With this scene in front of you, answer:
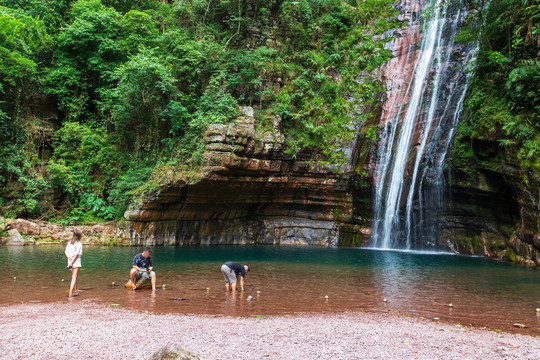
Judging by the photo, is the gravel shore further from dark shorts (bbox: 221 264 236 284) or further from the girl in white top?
dark shorts (bbox: 221 264 236 284)

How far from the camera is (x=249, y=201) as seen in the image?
2470 cm

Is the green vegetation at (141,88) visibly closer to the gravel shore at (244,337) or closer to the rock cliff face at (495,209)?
the rock cliff face at (495,209)

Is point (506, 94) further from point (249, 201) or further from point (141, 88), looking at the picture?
point (141, 88)

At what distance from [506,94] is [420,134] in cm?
556

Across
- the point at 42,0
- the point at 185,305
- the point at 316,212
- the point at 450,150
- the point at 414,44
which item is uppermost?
the point at 42,0

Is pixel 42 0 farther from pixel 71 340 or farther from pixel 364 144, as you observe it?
pixel 71 340

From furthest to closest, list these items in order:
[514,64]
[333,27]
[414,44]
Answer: [333,27]
[414,44]
[514,64]

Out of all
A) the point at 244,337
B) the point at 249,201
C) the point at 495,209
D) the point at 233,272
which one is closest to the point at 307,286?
the point at 233,272

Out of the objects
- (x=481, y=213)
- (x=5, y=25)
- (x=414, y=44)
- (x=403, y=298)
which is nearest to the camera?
(x=403, y=298)

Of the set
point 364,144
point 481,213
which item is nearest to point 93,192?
point 364,144

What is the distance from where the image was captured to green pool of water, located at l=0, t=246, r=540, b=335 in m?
8.34

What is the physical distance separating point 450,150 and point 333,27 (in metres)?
15.5

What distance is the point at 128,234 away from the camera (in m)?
21.5

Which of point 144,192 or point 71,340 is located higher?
point 144,192
